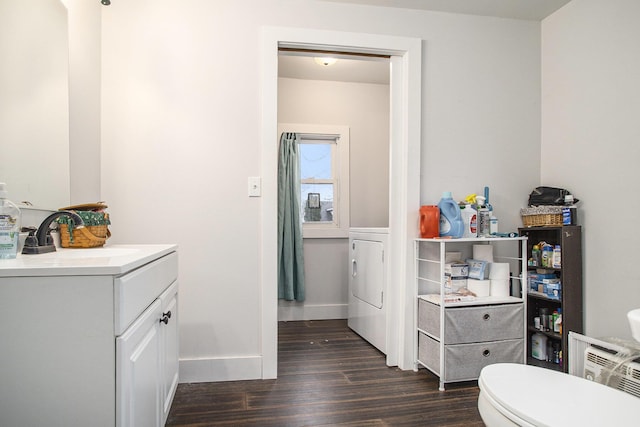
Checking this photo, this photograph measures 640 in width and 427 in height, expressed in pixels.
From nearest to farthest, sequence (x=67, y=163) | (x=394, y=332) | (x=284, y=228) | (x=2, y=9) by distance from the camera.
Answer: (x=2, y=9) → (x=67, y=163) → (x=394, y=332) → (x=284, y=228)

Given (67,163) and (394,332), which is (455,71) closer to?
(394,332)

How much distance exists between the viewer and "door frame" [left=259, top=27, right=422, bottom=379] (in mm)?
2164

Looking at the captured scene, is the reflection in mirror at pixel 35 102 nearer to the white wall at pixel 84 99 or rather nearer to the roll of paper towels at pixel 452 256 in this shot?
the white wall at pixel 84 99

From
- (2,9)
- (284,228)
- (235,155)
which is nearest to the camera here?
(2,9)

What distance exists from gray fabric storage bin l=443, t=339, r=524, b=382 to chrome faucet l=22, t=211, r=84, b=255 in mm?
1889

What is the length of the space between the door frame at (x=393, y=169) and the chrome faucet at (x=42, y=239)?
104 centimetres

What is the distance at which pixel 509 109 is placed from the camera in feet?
8.21

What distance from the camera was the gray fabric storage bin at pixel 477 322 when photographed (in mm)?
2059

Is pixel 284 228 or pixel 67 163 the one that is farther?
pixel 284 228

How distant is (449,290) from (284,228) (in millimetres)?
1649

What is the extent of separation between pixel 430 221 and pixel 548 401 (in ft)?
4.19

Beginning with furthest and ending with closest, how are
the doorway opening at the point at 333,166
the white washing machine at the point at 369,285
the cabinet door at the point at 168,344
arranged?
the doorway opening at the point at 333,166 < the white washing machine at the point at 369,285 < the cabinet door at the point at 168,344

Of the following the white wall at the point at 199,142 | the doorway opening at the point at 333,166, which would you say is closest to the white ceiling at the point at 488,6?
the white wall at the point at 199,142

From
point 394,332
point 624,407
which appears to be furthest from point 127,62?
point 624,407
